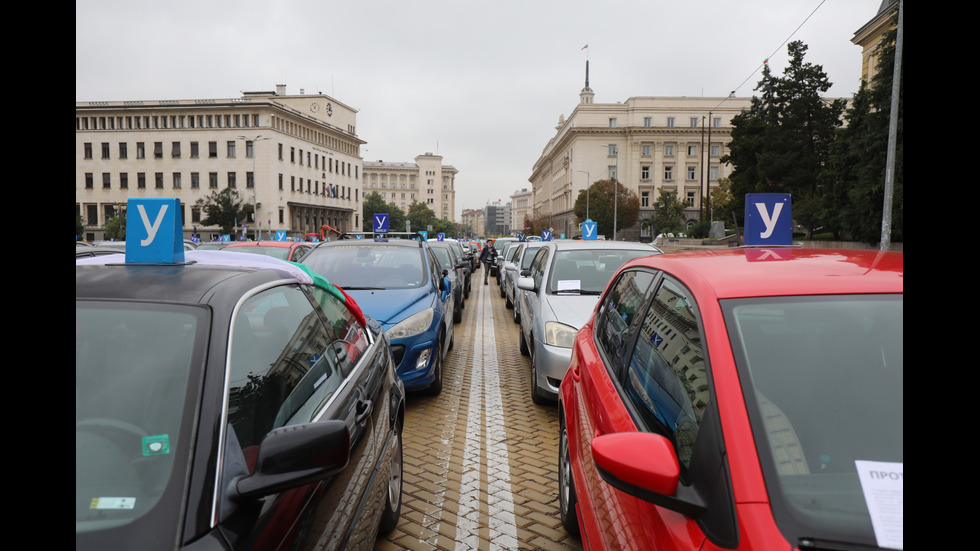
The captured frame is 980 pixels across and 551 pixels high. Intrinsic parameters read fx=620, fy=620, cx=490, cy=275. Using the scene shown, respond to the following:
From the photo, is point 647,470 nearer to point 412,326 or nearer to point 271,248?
point 412,326

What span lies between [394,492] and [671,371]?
2085mm

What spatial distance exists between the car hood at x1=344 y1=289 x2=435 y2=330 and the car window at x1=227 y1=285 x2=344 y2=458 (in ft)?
11.2

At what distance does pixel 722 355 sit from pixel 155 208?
2.38 meters

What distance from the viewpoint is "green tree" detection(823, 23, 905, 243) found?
2367cm

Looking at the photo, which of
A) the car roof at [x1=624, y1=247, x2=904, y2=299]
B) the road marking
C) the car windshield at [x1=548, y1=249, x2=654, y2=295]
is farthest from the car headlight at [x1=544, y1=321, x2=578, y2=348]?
the car roof at [x1=624, y1=247, x2=904, y2=299]

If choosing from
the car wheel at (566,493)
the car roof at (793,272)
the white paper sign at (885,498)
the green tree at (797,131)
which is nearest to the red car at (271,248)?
the car wheel at (566,493)

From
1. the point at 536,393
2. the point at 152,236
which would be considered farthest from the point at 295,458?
the point at 536,393

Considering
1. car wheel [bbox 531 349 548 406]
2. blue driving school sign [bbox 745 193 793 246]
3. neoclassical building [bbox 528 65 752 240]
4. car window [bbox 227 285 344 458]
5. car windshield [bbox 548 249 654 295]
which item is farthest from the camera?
neoclassical building [bbox 528 65 752 240]

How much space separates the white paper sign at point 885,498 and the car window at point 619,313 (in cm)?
127

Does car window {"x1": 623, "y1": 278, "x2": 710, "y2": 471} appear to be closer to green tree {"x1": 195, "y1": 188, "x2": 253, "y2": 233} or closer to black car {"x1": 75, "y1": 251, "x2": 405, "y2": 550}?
black car {"x1": 75, "y1": 251, "x2": 405, "y2": 550}

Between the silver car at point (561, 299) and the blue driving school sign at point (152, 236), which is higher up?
the blue driving school sign at point (152, 236)

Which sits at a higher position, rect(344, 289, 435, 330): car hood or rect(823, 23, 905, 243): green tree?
rect(823, 23, 905, 243): green tree

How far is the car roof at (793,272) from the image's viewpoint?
2.05m

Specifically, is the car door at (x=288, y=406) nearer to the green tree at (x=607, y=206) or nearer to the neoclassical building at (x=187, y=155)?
the green tree at (x=607, y=206)
